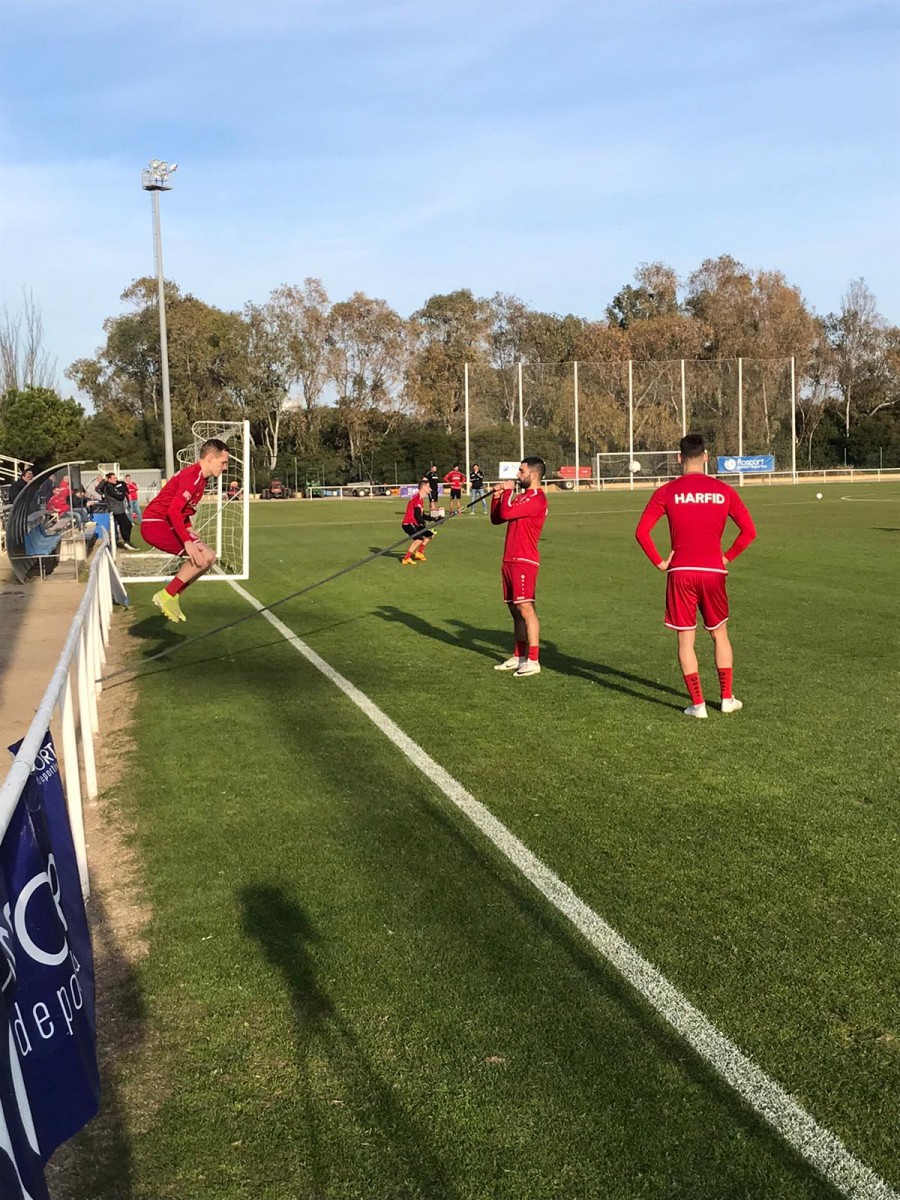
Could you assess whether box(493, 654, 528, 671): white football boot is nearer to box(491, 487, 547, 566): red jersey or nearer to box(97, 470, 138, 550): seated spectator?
box(491, 487, 547, 566): red jersey

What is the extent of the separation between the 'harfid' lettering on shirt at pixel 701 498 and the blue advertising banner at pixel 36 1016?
5.33 metres

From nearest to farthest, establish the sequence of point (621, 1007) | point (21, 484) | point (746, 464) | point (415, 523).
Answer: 1. point (621, 1007)
2. point (415, 523)
3. point (21, 484)
4. point (746, 464)

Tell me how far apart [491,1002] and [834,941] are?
1416mm

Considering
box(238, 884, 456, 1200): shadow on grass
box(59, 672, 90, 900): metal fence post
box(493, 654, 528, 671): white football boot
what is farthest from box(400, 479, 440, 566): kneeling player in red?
box(238, 884, 456, 1200): shadow on grass

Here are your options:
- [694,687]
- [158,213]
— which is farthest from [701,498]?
[158,213]

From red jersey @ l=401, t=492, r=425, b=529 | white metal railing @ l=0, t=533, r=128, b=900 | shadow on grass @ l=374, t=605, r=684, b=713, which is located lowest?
shadow on grass @ l=374, t=605, r=684, b=713

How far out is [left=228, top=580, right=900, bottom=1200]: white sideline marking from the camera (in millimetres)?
2711

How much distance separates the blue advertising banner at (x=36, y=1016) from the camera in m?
2.13

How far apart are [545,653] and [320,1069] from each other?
25.0 feet

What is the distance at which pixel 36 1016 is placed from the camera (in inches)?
97.3

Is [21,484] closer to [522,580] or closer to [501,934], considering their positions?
[522,580]

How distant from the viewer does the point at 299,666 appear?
1045 cm

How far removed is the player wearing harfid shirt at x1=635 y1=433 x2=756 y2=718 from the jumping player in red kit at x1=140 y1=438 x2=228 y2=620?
3844 millimetres

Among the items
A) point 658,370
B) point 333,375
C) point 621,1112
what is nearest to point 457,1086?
point 621,1112
